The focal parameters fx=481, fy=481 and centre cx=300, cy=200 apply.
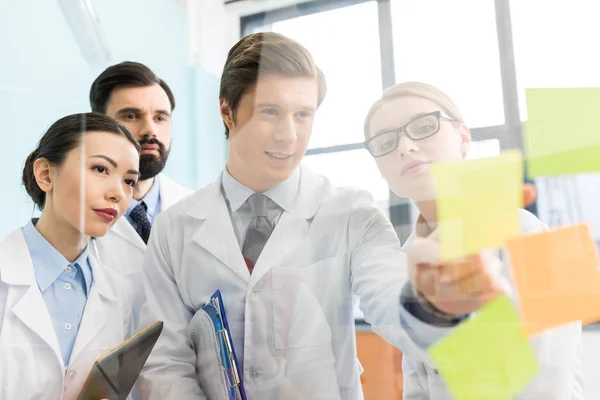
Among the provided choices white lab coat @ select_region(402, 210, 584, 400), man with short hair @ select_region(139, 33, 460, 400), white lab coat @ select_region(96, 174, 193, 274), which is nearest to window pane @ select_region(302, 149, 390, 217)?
man with short hair @ select_region(139, 33, 460, 400)

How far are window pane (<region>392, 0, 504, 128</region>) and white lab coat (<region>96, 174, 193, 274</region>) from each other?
312 mm

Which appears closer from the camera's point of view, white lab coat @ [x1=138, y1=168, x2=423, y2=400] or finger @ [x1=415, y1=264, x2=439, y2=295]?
finger @ [x1=415, y1=264, x2=439, y2=295]

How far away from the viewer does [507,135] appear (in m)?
0.34

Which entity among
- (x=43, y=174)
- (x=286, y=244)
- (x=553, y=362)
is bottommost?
(x=553, y=362)

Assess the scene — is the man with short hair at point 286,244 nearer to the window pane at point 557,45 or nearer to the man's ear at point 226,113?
the man's ear at point 226,113

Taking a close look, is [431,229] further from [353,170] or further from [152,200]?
[152,200]

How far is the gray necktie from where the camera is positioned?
44 cm

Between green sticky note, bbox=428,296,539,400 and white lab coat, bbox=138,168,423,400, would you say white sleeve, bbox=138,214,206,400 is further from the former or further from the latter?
green sticky note, bbox=428,296,539,400

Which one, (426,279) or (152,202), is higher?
(152,202)

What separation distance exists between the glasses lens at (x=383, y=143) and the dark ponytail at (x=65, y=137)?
308 mm

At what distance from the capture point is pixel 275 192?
0.45m

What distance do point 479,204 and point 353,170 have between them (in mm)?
135

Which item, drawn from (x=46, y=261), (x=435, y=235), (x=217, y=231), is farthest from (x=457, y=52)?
(x=46, y=261)

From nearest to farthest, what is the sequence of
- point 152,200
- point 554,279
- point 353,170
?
point 554,279 < point 353,170 < point 152,200
